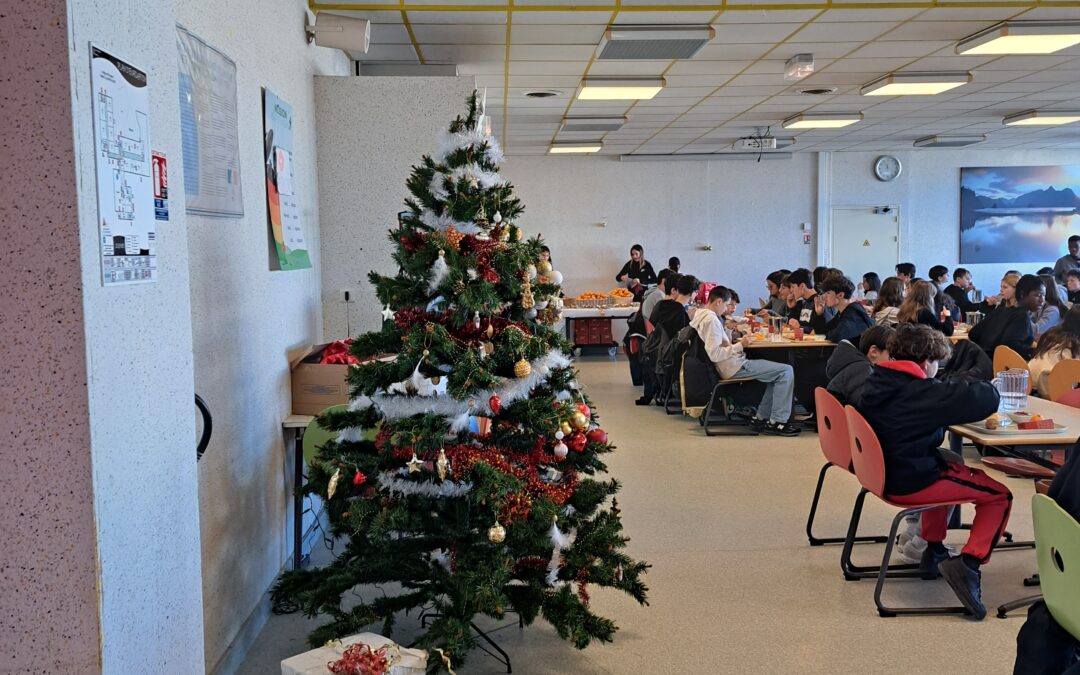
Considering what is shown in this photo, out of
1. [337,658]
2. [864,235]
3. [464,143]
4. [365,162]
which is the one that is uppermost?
[365,162]

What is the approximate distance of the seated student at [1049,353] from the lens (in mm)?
5711

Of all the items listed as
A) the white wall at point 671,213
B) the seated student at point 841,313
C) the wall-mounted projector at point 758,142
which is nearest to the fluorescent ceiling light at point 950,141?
the white wall at point 671,213

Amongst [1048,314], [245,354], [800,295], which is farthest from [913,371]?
[800,295]

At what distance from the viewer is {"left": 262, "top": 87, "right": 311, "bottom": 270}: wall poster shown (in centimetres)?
412

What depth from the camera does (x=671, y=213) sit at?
50.8 feet

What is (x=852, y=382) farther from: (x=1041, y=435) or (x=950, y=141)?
(x=950, y=141)

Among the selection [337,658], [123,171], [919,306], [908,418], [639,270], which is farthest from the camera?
[639,270]

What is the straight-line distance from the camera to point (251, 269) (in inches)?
148

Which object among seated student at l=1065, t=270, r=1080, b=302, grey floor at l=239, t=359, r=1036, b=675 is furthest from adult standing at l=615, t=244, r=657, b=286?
grey floor at l=239, t=359, r=1036, b=675

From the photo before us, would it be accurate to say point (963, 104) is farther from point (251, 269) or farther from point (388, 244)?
point (251, 269)

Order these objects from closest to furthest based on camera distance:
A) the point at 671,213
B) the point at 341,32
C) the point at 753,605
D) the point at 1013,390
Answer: the point at 753,605, the point at 1013,390, the point at 341,32, the point at 671,213

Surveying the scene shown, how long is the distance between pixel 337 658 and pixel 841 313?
626cm

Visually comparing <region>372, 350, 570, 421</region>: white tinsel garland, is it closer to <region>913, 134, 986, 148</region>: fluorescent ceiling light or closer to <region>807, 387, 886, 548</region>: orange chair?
<region>807, 387, 886, 548</region>: orange chair

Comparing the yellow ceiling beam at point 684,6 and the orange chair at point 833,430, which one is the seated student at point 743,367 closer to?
the yellow ceiling beam at point 684,6
